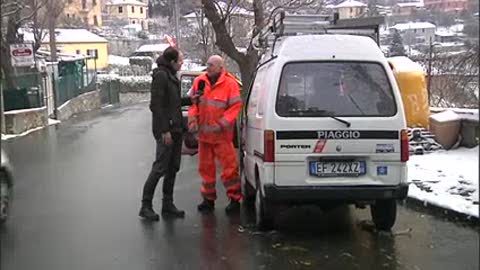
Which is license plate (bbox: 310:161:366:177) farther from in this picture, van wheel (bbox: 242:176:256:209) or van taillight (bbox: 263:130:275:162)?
van wheel (bbox: 242:176:256:209)

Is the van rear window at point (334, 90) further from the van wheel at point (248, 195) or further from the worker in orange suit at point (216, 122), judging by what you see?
the van wheel at point (248, 195)

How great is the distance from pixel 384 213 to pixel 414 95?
21.8 feet

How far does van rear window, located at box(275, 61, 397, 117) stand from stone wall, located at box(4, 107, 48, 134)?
13060 millimetres

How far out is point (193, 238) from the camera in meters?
7.03

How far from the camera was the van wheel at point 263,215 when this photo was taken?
7055 millimetres

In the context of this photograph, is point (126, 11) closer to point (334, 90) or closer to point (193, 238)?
point (193, 238)

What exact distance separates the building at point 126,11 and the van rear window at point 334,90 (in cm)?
6919

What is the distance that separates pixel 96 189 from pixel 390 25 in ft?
19.7

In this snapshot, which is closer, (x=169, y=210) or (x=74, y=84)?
(x=169, y=210)

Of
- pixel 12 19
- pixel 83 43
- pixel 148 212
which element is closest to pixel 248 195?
pixel 148 212

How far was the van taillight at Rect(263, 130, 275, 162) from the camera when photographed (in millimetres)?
6598

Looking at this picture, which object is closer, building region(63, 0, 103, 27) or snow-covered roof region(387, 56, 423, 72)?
snow-covered roof region(387, 56, 423, 72)

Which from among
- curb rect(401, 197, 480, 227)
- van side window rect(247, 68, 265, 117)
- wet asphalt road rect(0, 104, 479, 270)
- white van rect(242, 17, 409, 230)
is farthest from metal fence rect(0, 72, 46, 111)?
white van rect(242, 17, 409, 230)

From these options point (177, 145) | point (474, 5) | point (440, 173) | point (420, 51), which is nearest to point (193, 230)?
point (177, 145)
